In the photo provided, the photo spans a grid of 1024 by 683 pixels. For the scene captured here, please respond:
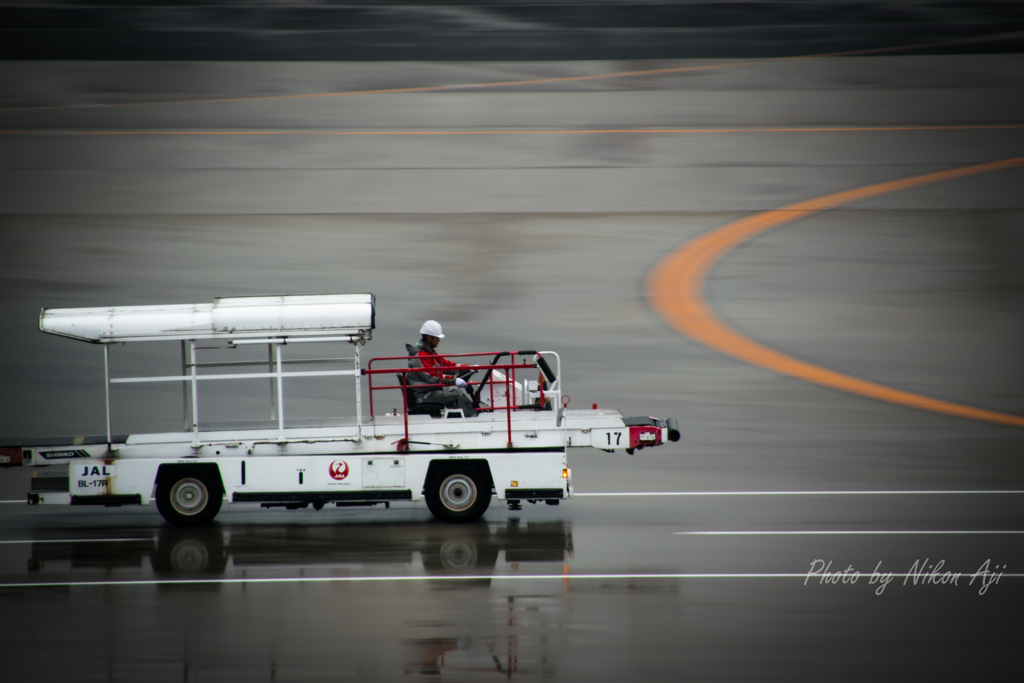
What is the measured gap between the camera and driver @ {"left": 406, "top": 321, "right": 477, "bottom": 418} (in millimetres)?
11508

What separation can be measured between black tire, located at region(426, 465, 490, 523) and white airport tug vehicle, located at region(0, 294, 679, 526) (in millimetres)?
12

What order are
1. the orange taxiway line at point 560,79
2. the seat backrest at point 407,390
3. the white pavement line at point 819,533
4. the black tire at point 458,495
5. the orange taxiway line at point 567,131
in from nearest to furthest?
the white pavement line at point 819,533 → the black tire at point 458,495 → the seat backrest at point 407,390 → the orange taxiway line at point 567,131 → the orange taxiway line at point 560,79

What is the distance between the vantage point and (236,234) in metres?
22.4

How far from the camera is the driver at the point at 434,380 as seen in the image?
11508 mm

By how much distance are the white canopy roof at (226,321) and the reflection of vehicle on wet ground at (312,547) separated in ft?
7.51

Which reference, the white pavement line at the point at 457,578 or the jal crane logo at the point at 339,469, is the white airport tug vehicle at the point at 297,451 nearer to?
the jal crane logo at the point at 339,469

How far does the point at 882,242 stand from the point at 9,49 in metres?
28.0

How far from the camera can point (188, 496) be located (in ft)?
36.1

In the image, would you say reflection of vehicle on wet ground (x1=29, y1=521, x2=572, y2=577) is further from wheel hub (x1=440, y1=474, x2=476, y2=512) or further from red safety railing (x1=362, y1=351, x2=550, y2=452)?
red safety railing (x1=362, y1=351, x2=550, y2=452)

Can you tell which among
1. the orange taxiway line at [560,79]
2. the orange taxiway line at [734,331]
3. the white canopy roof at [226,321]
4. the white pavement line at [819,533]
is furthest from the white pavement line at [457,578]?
the orange taxiway line at [560,79]

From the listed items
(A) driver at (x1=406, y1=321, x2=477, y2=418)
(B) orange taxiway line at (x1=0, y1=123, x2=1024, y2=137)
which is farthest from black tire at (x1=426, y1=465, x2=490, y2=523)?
(B) orange taxiway line at (x1=0, y1=123, x2=1024, y2=137)

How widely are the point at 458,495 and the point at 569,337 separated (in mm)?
8040

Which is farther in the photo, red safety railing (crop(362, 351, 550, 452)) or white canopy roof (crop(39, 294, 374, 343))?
red safety railing (crop(362, 351, 550, 452))

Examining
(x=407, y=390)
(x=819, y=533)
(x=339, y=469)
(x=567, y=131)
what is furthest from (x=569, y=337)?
(x=567, y=131)
